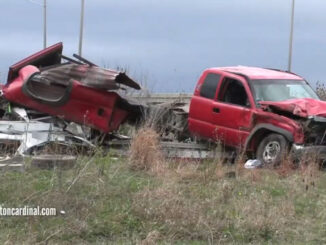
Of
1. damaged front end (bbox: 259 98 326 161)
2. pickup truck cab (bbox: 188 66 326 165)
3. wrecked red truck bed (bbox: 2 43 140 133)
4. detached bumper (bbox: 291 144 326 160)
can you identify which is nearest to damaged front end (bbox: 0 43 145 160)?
wrecked red truck bed (bbox: 2 43 140 133)

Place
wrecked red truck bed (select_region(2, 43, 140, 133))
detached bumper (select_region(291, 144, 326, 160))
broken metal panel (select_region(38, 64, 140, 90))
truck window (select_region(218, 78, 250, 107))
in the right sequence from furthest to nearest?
wrecked red truck bed (select_region(2, 43, 140, 133)) → broken metal panel (select_region(38, 64, 140, 90)) → truck window (select_region(218, 78, 250, 107)) → detached bumper (select_region(291, 144, 326, 160))

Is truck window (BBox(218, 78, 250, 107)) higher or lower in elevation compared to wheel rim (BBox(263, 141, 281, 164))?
higher

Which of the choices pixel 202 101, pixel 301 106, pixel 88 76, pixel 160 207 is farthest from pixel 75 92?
pixel 160 207

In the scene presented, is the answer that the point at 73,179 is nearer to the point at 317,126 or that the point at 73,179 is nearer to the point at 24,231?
the point at 24,231

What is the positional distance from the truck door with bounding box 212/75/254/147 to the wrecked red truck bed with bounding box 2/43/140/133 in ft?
6.09

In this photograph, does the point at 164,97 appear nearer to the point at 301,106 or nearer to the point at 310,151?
the point at 301,106

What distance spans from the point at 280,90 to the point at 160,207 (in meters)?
6.23

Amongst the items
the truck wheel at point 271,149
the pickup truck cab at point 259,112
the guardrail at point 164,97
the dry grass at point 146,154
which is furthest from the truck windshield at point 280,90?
the guardrail at point 164,97

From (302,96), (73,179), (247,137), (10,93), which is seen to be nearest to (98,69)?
(10,93)

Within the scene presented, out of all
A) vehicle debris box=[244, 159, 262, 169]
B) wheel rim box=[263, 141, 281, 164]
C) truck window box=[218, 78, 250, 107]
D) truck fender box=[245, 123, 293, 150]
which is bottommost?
vehicle debris box=[244, 159, 262, 169]

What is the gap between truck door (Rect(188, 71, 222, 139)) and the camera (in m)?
12.9

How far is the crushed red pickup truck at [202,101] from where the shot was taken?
37.5 ft

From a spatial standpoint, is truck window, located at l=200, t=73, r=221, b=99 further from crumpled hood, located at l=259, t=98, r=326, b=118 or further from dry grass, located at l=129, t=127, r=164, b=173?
dry grass, located at l=129, t=127, r=164, b=173

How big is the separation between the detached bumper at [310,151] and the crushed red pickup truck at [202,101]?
250 millimetres
